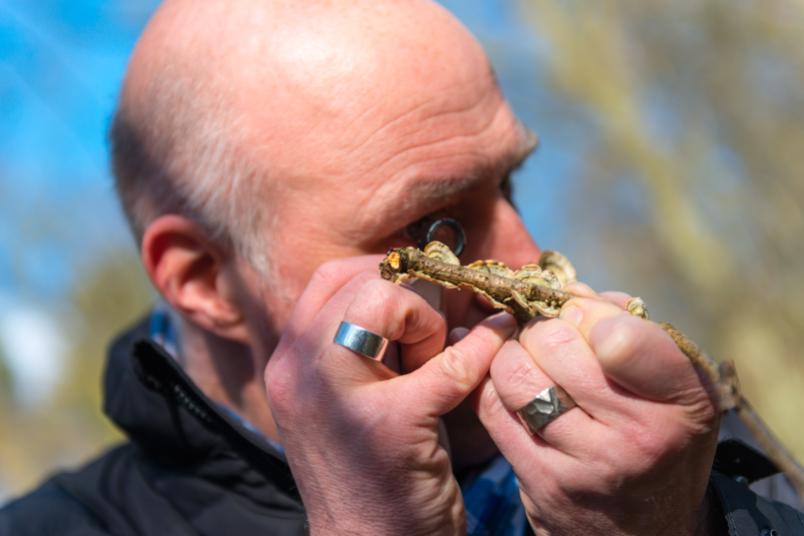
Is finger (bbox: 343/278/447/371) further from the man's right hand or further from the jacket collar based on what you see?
the jacket collar

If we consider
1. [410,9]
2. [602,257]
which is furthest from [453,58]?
[602,257]

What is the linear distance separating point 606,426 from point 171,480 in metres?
1.55

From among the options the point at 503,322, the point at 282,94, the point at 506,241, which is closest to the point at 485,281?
the point at 503,322

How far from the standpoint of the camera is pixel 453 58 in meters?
2.31

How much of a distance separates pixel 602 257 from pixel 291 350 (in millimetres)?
10058

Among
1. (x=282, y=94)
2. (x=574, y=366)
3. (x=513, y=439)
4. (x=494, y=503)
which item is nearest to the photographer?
(x=574, y=366)

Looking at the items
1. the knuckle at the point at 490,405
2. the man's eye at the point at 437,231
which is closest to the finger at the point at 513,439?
the knuckle at the point at 490,405

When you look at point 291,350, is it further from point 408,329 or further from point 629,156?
point 629,156

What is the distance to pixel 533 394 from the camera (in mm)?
1486

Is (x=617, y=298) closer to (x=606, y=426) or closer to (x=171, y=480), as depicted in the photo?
(x=606, y=426)

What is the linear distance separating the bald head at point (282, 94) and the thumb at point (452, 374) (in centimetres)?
66

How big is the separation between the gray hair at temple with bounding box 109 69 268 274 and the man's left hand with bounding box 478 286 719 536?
1009mm

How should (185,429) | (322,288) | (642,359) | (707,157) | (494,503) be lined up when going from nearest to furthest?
(642,359) → (322,288) → (494,503) → (185,429) → (707,157)

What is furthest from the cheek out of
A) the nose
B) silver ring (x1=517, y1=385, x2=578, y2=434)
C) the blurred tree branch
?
the blurred tree branch
